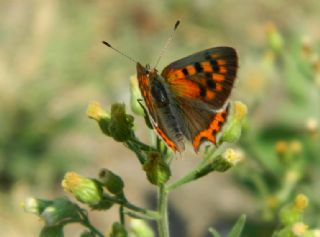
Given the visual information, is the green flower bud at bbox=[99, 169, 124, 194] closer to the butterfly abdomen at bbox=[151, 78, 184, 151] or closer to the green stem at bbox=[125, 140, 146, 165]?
the green stem at bbox=[125, 140, 146, 165]

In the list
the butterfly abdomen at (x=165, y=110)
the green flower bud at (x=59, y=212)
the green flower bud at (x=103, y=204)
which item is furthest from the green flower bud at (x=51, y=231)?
the butterfly abdomen at (x=165, y=110)

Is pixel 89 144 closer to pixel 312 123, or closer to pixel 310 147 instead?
pixel 310 147

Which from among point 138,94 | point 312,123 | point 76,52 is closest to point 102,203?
point 138,94

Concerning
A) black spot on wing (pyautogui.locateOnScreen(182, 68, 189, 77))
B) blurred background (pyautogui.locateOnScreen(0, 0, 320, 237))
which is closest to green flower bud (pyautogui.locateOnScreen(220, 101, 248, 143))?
black spot on wing (pyautogui.locateOnScreen(182, 68, 189, 77))

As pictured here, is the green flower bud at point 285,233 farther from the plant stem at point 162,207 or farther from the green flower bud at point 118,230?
the green flower bud at point 118,230

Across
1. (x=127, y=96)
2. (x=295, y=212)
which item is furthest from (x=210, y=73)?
(x=127, y=96)

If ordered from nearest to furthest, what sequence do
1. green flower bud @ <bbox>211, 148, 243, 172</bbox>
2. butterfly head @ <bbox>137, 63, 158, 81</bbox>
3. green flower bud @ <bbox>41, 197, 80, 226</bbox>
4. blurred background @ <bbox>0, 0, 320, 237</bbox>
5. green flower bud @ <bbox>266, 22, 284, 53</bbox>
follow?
butterfly head @ <bbox>137, 63, 158, 81</bbox> < green flower bud @ <bbox>211, 148, 243, 172</bbox> < green flower bud @ <bbox>41, 197, 80, 226</bbox> < green flower bud @ <bbox>266, 22, 284, 53</bbox> < blurred background @ <bbox>0, 0, 320, 237</bbox>
